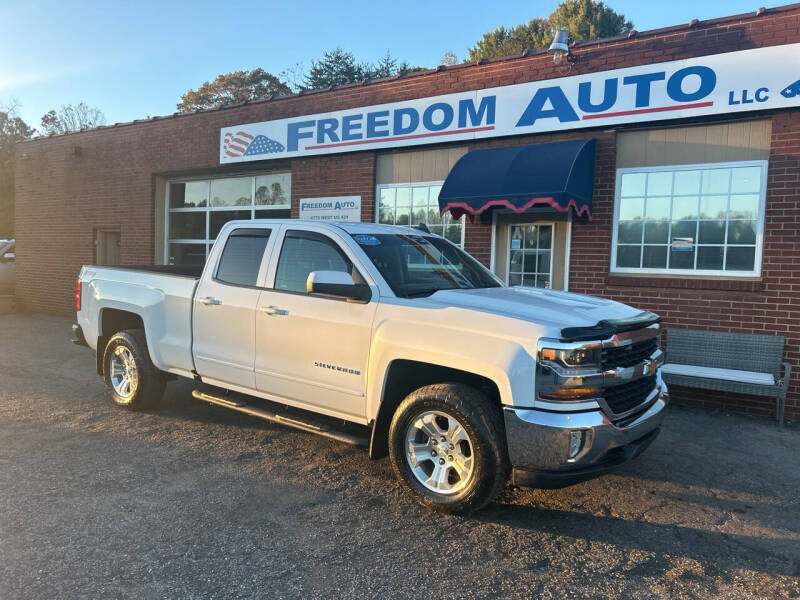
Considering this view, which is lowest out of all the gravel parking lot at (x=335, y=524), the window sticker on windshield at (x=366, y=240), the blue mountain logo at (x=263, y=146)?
the gravel parking lot at (x=335, y=524)

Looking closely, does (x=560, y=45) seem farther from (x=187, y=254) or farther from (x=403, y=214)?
(x=187, y=254)

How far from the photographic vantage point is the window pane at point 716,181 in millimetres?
7570

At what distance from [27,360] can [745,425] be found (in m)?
9.77

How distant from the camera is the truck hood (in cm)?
370

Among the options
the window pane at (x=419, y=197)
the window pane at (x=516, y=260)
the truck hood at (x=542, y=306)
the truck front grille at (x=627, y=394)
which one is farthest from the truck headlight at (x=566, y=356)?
the window pane at (x=419, y=197)

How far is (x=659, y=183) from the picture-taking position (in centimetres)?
802

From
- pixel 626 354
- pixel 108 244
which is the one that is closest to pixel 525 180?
pixel 626 354

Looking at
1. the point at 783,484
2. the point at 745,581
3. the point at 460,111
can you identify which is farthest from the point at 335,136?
the point at 745,581

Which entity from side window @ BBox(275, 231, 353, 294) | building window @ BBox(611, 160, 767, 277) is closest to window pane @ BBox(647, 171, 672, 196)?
building window @ BBox(611, 160, 767, 277)

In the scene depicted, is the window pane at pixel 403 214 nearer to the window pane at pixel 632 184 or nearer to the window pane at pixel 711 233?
the window pane at pixel 632 184

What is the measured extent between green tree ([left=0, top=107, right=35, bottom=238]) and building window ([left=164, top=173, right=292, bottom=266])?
1391 inches

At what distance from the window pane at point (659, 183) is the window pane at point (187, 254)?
31.2 feet

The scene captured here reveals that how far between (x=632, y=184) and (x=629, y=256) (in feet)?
3.21

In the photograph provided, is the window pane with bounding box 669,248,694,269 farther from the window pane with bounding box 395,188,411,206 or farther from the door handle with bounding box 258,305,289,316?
the door handle with bounding box 258,305,289,316
